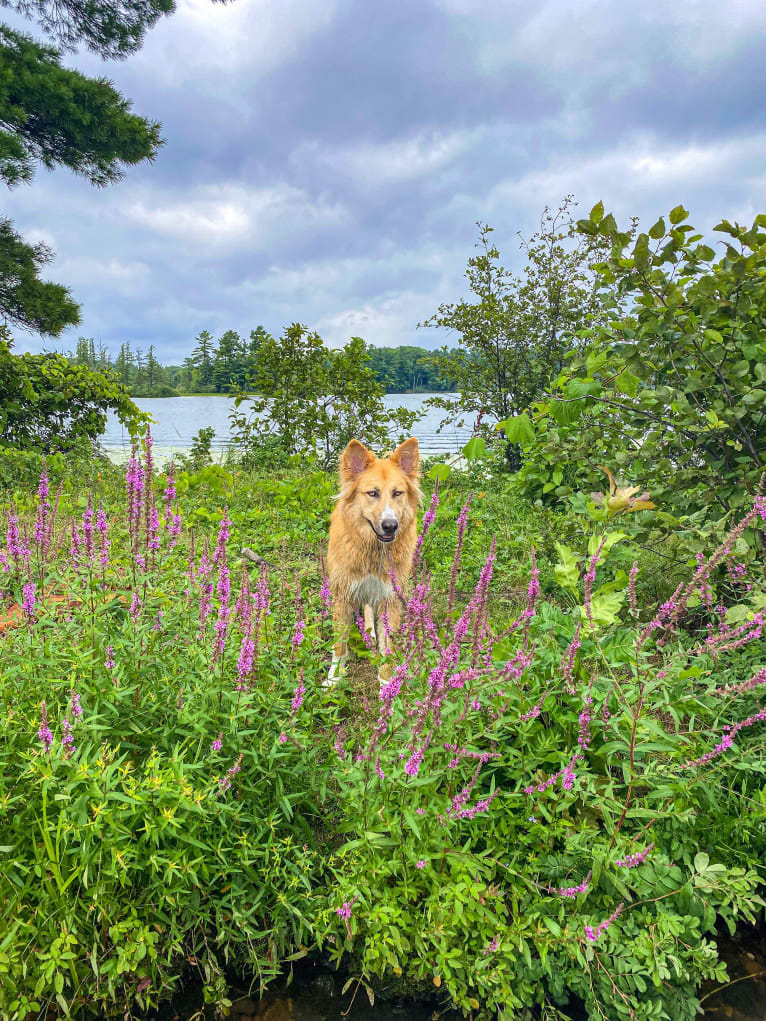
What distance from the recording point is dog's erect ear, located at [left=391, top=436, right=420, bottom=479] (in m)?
4.27

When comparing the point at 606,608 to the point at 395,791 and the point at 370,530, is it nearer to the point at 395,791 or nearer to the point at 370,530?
the point at 395,791

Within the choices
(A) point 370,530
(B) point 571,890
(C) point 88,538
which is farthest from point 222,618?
(A) point 370,530

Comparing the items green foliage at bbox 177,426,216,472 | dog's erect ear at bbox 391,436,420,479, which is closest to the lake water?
green foliage at bbox 177,426,216,472

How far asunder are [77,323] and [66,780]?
11.2m

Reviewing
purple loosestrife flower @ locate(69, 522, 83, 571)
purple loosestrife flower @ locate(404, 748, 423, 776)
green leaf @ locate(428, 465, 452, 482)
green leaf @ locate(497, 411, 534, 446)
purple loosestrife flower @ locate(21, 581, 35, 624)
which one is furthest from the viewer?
green leaf @ locate(497, 411, 534, 446)

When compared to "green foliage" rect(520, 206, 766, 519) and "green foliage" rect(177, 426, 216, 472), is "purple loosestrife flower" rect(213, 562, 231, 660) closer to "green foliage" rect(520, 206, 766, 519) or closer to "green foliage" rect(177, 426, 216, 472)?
"green foliage" rect(520, 206, 766, 519)

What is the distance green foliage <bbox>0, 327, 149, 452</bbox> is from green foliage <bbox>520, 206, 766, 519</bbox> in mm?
7375

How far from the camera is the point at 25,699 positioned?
1.98 m

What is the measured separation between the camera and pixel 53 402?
347 inches

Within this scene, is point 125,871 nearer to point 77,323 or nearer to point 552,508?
point 552,508

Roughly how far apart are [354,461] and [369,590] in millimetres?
970

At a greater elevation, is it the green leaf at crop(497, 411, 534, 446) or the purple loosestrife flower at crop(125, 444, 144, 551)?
the green leaf at crop(497, 411, 534, 446)

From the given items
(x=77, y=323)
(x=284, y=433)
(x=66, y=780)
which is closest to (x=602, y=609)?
(x=66, y=780)

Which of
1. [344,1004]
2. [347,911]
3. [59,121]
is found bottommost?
[344,1004]
